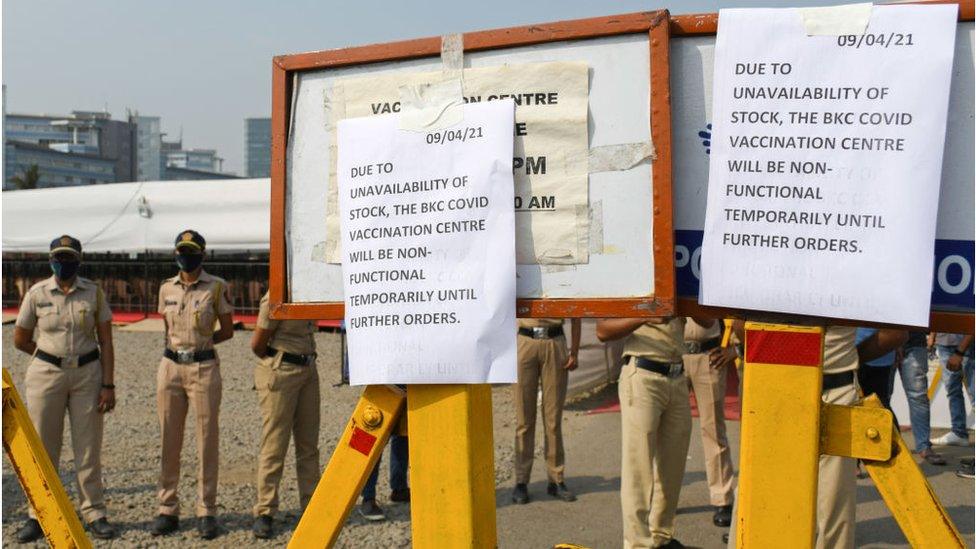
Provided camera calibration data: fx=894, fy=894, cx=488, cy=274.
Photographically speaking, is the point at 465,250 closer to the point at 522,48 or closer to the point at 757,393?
the point at 522,48

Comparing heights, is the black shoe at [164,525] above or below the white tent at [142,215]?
below

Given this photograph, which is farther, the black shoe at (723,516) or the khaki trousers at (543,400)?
the khaki trousers at (543,400)

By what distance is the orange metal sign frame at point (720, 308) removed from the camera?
192cm

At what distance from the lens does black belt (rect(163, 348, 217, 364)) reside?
5.89 metres

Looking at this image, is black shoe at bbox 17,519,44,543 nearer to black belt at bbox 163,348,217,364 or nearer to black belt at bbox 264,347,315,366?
black belt at bbox 163,348,217,364

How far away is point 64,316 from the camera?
5922mm

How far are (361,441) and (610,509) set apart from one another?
4.14 meters

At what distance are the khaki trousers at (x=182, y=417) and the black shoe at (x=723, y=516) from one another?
129 inches

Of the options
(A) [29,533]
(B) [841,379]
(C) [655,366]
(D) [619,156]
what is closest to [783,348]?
(D) [619,156]

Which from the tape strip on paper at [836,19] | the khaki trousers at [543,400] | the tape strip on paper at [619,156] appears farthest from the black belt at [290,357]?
the tape strip on paper at [836,19]

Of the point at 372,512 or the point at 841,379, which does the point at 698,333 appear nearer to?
the point at 841,379

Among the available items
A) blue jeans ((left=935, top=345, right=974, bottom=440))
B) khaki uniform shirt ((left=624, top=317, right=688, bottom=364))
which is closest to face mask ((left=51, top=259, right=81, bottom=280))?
khaki uniform shirt ((left=624, top=317, right=688, bottom=364))

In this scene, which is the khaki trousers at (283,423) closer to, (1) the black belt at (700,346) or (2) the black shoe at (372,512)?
(2) the black shoe at (372,512)

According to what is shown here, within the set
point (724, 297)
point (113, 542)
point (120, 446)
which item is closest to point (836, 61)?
point (724, 297)
